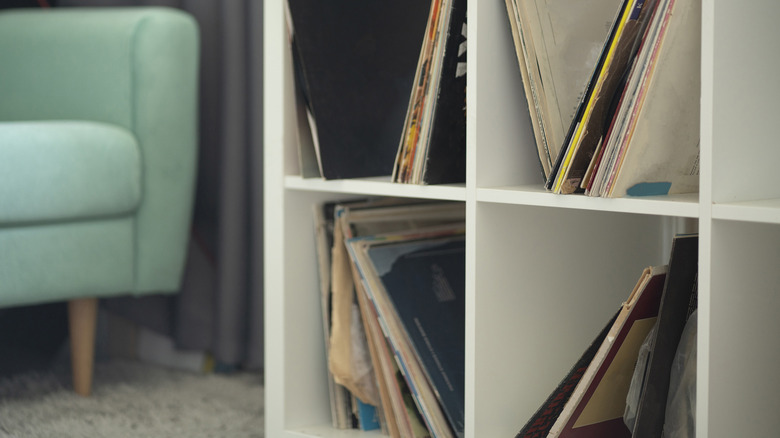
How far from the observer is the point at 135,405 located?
1388 mm

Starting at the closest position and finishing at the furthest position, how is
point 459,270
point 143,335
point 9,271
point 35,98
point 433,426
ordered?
point 433,426 < point 459,270 < point 9,271 < point 35,98 < point 143,335

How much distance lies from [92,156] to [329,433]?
58 cm

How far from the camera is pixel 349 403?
113cm

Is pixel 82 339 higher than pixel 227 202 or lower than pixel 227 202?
lower

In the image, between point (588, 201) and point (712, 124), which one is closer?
point (712, 124)

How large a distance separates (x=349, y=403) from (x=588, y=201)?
49cm

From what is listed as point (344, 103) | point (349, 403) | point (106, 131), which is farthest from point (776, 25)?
point (106, 131)

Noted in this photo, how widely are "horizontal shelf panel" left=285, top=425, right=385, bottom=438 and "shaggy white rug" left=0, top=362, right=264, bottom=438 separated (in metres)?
0.15

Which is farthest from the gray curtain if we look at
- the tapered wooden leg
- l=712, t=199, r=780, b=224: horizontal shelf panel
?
l=712, t=199, r=780, b=224: horizontal shelf panel

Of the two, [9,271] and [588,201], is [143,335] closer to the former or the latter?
[9,271]

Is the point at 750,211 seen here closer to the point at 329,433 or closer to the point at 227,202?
the point at 329,433

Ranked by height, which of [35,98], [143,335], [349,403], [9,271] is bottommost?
[143,335]

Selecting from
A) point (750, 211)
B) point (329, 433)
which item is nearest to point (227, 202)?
point (329, 433)

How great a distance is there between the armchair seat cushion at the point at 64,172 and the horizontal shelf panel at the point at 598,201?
0.70 meters
